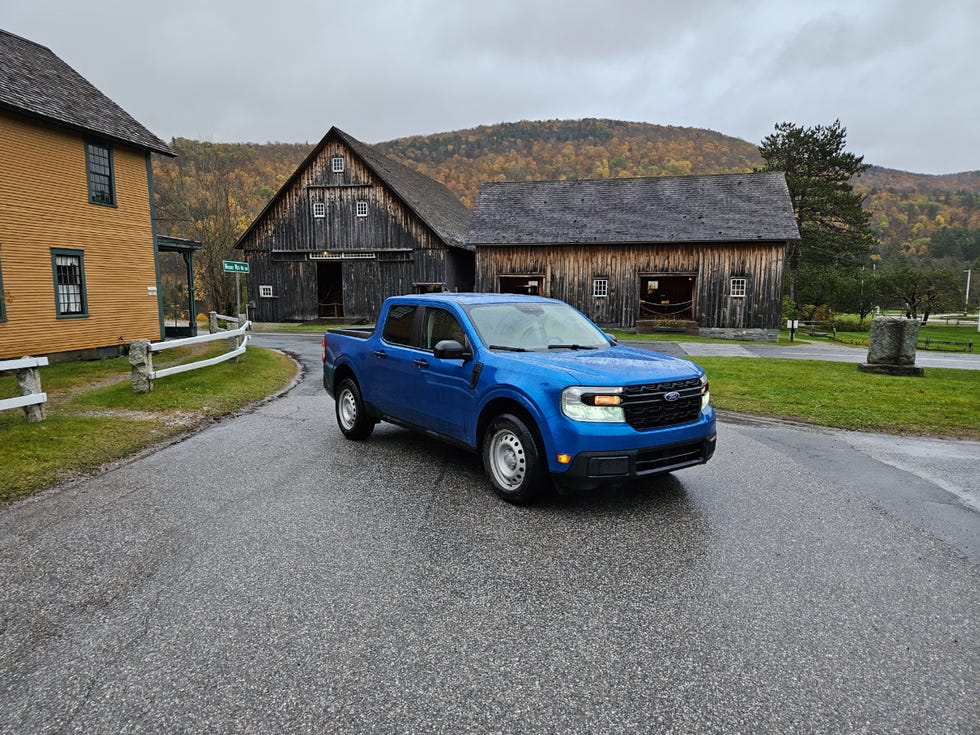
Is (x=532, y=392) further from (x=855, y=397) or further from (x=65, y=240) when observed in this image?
(x=65, y=240)

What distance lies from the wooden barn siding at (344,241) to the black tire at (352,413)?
25.4m

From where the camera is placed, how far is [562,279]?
101ft

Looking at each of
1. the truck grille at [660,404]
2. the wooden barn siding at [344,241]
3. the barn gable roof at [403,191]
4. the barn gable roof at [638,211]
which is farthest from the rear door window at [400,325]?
the wooden barn siding at [344,241]

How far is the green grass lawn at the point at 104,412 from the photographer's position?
21.5 feet

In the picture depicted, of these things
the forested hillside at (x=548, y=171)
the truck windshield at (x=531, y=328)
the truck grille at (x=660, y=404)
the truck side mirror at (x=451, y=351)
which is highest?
the forested hillside at (x=548, y=171)

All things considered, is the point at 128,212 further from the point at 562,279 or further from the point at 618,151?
the point at 618,151

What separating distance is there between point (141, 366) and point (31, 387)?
2420mm

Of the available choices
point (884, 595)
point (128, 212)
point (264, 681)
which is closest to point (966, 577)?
point (884, 595)

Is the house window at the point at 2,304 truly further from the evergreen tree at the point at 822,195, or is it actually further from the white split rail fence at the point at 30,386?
the evergreen tree at the point at 822,195

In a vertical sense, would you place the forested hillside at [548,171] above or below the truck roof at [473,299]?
above

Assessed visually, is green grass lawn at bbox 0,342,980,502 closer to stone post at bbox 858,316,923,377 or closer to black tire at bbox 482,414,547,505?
stone post at bbox 858,316,923,377

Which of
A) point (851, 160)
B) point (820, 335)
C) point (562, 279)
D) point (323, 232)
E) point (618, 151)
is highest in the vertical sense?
point (618, 151)

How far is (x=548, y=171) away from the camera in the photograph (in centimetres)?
7062

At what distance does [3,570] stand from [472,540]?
3.23 metres
